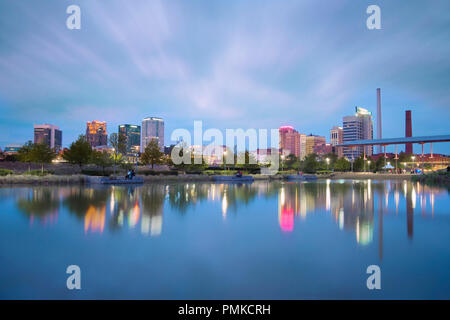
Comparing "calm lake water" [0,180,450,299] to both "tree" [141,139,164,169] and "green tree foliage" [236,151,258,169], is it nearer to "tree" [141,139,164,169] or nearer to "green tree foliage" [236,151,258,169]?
"tree" [141,139,164,169]

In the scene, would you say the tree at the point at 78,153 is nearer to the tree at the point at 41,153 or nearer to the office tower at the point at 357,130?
the tree at the point at 41,153

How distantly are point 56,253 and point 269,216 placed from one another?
666cm

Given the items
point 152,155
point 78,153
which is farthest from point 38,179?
point 152,155

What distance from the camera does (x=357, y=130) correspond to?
6624 inches

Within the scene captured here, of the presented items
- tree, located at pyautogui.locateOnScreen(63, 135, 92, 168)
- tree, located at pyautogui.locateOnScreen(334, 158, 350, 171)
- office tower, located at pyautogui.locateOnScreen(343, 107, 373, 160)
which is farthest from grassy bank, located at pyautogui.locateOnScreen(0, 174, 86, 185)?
office tower, located at pyautogui.locateOnScreen(343, 107, 373, 160)

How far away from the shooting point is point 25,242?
6410mm

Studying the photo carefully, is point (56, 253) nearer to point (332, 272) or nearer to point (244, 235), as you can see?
point (244, 235)

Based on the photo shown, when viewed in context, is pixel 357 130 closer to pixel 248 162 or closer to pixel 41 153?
pixel 248 162

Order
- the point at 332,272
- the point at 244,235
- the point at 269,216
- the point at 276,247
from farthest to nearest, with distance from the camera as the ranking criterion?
the point at 269,216
the point at 244,235
the point at 276,247
the point at 332,272

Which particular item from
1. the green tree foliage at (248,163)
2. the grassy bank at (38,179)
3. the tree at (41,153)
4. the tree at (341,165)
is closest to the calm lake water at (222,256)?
the grassy bank at (38,179)

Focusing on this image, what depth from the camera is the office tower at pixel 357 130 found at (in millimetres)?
168637

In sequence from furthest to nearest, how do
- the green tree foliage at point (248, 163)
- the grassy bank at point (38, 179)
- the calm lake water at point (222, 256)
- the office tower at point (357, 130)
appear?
the office tower at point (357, 130), the green tree foliage at point (248, 163), the grassy bank at point (38, 179), the calm lake water at point (222, 256)

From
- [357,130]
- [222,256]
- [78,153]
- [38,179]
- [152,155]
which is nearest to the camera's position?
[222,256]
